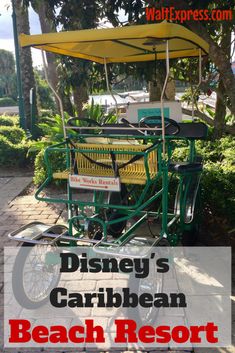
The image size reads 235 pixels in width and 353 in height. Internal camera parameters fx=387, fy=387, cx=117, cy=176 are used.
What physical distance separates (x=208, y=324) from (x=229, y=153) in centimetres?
224

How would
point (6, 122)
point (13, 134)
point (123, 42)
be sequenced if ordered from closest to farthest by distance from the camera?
point (123, 42), point (13, 134), point (6, 122)

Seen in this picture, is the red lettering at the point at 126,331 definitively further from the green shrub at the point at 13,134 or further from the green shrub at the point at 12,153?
the green shrub at the point at 13,134

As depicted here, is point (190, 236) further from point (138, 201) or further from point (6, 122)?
point (6, 122)

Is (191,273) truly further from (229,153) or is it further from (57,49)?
(57,49)

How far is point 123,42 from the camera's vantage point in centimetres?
376

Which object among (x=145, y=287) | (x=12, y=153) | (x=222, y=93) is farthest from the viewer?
(x=12, y=153)

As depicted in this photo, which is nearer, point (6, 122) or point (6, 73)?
point (6, 122)

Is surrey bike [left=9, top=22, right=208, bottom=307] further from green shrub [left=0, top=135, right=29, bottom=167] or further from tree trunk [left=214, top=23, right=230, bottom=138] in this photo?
green shrub [left=0, top=135, right=29, bottom=167]

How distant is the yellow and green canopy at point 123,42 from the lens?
9.26 feet

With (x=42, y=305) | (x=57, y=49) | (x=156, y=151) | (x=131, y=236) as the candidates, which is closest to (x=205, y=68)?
(x=57, y=49)

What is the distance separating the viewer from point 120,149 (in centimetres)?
306

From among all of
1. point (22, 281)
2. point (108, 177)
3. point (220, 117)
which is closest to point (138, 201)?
point (108, 177)

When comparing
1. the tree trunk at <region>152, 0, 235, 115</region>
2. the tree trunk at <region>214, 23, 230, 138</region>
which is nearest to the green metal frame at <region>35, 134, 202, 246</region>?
the tree trunk at <region>152, 0, 235, 115</region>

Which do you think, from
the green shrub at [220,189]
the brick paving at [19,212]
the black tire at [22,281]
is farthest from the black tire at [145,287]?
the brick paving at [19,212]
